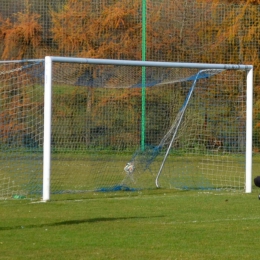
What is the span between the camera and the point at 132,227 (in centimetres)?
996

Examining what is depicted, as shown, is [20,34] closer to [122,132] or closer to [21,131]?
[21,131]

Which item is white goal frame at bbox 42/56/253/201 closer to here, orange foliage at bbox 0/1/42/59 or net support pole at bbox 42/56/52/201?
net support pole at bbox 42/56/52/201

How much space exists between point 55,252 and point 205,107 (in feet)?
29.3

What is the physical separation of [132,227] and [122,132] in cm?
723

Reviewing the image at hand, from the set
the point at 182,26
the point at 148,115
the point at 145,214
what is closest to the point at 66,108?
the point at 148,115

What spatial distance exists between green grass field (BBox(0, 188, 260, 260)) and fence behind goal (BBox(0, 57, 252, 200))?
1.58 metres

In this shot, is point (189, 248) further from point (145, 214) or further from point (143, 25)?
point (143, 25)

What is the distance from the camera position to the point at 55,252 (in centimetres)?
813

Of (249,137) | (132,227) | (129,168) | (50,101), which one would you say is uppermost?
(50,101)

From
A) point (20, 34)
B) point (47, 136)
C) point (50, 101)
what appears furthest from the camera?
point (20, 34)

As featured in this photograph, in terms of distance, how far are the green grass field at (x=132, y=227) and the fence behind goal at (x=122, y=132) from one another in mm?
1578

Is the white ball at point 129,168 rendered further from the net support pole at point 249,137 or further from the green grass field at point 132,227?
the net support pole at point 249,137

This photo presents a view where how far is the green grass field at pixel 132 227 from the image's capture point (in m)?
8.23

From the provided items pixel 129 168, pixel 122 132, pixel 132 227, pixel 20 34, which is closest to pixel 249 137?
pixel 129 168
